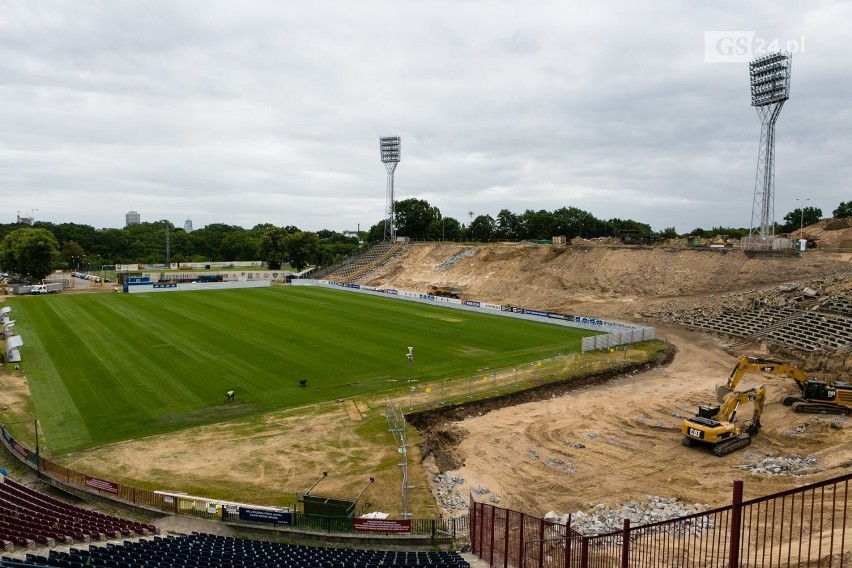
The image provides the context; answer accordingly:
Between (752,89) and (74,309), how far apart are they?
295ft

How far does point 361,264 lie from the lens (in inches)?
4966

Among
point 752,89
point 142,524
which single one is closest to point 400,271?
point 752,89

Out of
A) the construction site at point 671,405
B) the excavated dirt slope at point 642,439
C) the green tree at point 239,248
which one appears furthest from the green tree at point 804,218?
the green tree at point 239,248

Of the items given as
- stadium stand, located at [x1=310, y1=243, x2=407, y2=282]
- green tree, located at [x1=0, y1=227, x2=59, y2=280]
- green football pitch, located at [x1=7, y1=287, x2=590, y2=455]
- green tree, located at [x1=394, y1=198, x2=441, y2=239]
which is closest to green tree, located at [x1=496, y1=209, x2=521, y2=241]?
green tree, located at [x1=394, y1=198, x2=441, y2=239]

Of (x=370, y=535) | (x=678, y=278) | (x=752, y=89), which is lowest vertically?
(x=370, y=535)

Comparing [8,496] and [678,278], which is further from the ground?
[678,278]

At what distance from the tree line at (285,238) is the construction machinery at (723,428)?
8391 centimetres

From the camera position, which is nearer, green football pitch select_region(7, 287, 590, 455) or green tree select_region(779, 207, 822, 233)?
green football pitch select_region(7, 287, 590, 455)

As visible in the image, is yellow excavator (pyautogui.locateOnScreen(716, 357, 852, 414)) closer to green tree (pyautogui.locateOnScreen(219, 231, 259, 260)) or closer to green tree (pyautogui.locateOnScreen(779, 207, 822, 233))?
green tree (pyautogui.locateOnScreen(779, 207, 822, 233))

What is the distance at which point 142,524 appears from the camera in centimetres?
2027

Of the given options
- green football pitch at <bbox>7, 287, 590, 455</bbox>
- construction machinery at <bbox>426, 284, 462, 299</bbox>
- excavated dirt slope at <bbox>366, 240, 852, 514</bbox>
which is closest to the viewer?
excavated dirt slope at <bbox>366, 240, 852, 514</bbox>

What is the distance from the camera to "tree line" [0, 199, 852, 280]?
3905 inches

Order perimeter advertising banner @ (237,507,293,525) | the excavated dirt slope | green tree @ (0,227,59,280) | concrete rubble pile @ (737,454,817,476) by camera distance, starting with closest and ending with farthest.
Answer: perimeter advertising banner @ (237,507,293,525), the excavated dirt slope, concrete rubble pile @ (737,454,817,476), green tree @ (0,227,59,280)

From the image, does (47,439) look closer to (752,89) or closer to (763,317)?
(763,317)
